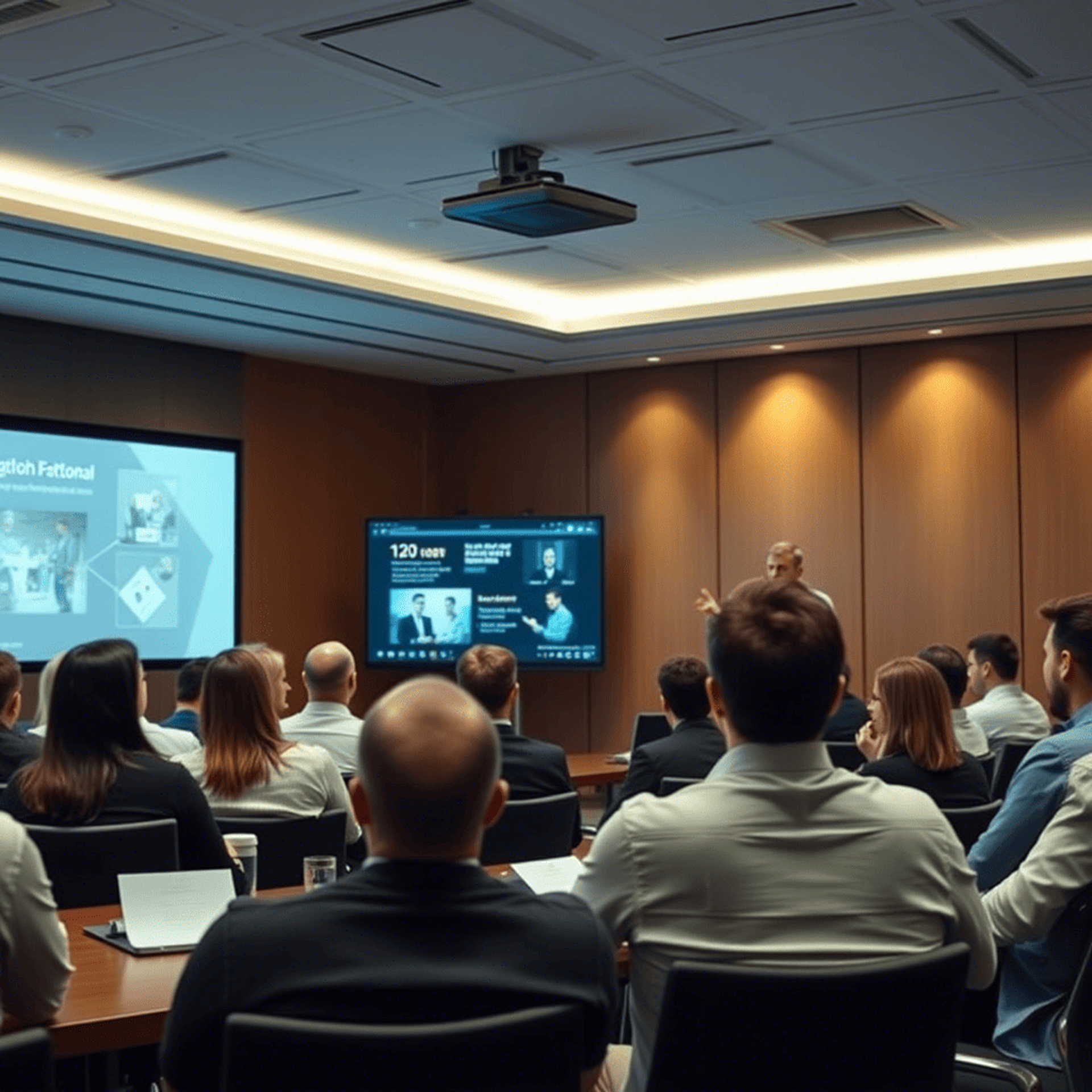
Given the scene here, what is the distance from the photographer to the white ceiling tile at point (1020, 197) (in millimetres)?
6859

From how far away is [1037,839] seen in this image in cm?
300

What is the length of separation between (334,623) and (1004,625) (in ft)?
14.3

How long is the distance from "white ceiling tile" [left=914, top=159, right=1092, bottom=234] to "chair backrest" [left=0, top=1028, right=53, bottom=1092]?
606 cm

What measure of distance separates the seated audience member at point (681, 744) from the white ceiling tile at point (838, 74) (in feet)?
6.75

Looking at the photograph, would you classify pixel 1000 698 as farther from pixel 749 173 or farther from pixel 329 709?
pixel 329 709

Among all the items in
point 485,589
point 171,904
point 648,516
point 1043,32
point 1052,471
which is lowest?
point 171,904

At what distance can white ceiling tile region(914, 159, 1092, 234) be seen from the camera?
22.5 ft

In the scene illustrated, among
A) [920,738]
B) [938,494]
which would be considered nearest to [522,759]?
[920,738]

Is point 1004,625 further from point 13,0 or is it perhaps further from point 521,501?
point 13,0

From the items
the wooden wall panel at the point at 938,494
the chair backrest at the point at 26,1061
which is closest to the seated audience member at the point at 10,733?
the chair backrest at the point at 26,1061

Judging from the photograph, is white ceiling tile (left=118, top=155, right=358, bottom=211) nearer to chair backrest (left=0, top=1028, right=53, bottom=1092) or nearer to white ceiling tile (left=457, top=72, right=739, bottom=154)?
white ceiling tile (left=457, top=72, right=739, bottom=154)

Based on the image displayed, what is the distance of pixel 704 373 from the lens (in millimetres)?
10352

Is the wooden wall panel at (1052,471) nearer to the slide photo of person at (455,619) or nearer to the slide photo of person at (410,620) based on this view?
the slide photo of person at (455,619)

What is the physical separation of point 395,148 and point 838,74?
1.86 meters
